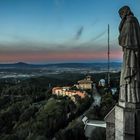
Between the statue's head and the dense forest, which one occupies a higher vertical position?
the statue's head

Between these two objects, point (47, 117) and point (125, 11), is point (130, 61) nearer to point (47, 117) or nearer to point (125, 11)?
point (125, 11)

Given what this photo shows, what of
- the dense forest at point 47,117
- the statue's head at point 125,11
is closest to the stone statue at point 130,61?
the statue's head at point 125,11

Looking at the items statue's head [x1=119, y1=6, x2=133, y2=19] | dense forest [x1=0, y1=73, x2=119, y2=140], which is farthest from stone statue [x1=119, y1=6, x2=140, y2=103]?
dense forest [x1=0, y1=73, x2=119, y2=140]

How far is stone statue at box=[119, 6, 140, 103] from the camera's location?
3250mm

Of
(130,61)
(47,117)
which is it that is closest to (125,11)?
(130,61)

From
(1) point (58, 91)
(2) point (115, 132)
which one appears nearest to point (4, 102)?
(1) point (58, 91)

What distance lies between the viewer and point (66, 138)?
71.6 feet

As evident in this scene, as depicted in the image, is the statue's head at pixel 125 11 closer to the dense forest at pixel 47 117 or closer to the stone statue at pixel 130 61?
the stone statue at pixel 130 61

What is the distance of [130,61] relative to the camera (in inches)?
130

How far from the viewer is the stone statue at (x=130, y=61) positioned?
3250 mm

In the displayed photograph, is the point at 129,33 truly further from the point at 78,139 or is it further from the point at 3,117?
the point at 3,117

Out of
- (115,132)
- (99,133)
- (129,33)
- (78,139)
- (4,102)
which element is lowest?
(4,102)

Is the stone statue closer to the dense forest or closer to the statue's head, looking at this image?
the statue's head

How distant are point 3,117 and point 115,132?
1953 inches
